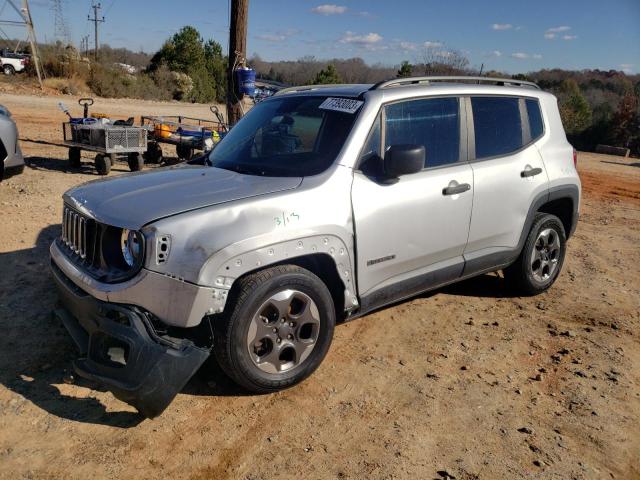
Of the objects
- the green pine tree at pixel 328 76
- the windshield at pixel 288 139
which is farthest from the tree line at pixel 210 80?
the windshield at pixel 288 139

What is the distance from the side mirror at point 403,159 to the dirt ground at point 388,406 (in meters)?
1.38

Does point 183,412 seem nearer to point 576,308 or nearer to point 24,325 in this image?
point 24,325

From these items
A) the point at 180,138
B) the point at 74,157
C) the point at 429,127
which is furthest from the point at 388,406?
the point at 180,138

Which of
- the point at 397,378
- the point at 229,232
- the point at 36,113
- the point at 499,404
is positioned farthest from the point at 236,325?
the point at 36,113

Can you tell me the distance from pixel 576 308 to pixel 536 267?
515mm

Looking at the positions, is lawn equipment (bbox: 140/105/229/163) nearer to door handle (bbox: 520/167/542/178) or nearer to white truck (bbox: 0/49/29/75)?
door handle (bbox: 520/167/542/178)

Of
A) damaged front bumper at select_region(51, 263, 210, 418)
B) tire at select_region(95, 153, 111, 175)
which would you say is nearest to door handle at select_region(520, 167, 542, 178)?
damaged front bumper at select_region(51, 263, 210, 418)

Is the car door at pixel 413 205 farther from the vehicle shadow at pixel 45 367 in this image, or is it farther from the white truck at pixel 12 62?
the white truck at pixel 12 62

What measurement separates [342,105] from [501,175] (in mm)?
1543

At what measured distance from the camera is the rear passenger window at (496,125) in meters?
4.65

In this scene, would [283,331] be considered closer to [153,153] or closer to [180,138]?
[180,138]

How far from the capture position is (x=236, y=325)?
3225 mm

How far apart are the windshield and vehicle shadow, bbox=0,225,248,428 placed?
1.45m

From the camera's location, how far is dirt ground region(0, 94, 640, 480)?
2973 millimetres
